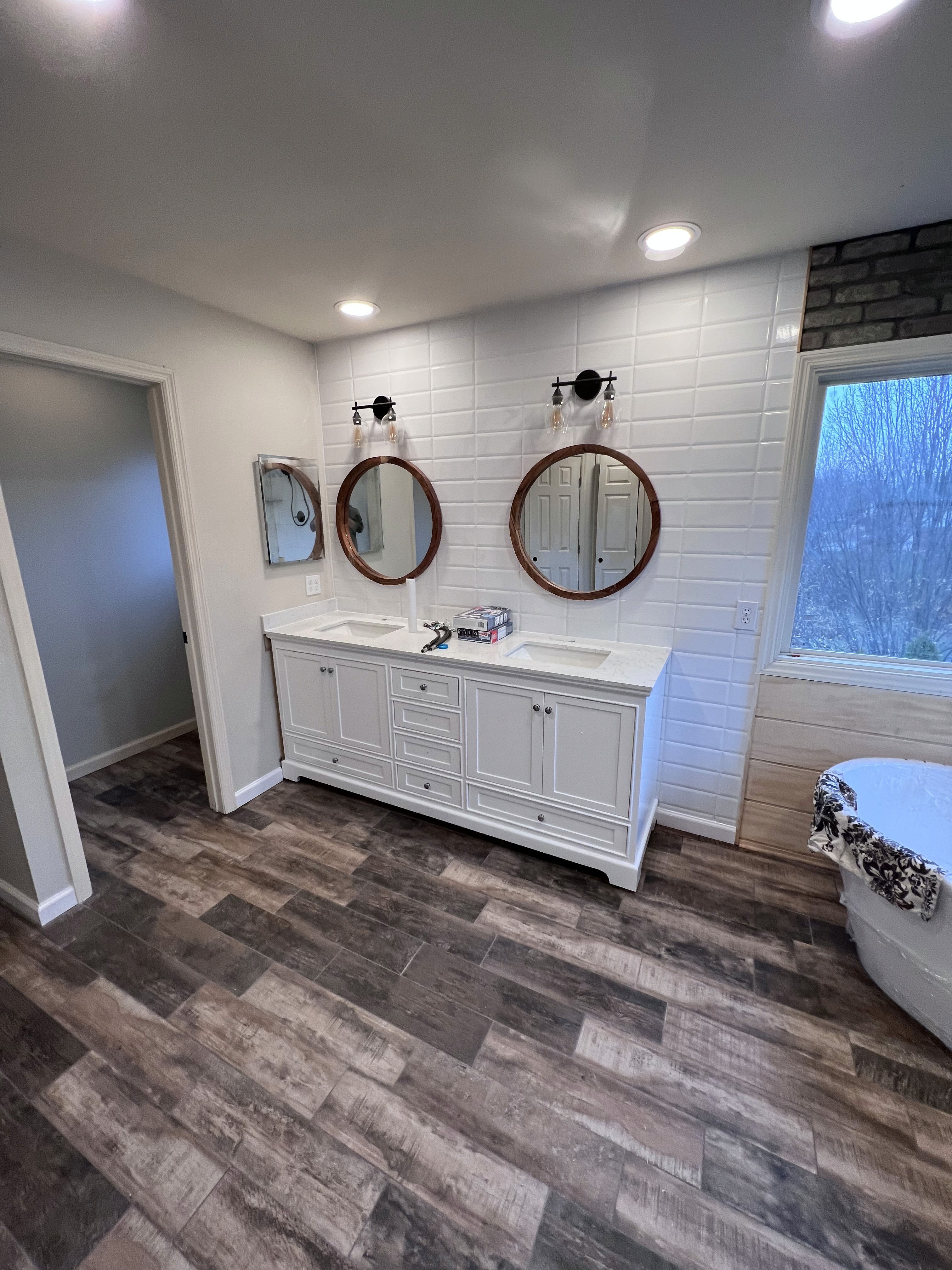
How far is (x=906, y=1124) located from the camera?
126cm

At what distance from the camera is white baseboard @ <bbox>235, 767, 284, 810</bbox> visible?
2635 mm

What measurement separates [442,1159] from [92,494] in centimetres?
350

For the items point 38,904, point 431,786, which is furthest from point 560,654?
point 38,904

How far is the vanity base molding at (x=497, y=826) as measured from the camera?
2.05 meters

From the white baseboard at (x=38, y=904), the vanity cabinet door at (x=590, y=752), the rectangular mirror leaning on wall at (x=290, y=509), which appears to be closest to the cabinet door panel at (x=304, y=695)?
the rectangular mirror leaning on wall at (x=290, y=509)

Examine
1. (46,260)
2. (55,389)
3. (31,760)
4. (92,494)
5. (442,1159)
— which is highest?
(46,260)

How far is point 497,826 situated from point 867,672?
1.66 m

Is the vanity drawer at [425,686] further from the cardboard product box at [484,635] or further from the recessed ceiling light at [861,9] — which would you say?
the recessed ceiling light at [861,9]

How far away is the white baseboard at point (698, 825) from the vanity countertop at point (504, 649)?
0.78m

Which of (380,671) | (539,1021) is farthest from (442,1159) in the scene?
(380,671)

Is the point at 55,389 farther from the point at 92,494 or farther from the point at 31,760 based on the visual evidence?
the point at 31,760

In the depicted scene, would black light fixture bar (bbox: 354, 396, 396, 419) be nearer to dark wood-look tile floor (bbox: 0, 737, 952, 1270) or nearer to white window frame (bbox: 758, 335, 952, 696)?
white window frame (bbox: 758, 335, 952, 696)

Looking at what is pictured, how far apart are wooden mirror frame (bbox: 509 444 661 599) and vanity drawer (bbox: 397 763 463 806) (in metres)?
1.04

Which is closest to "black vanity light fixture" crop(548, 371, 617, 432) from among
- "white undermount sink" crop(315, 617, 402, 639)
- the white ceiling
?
the white ceiling
